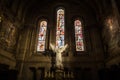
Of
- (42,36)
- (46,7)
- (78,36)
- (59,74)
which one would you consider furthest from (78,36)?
(46,7)

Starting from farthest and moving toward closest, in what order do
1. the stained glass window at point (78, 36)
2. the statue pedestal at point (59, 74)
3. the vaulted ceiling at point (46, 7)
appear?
the vaulted ceiling at point (46, 7) → the stained glass window at point (78, 36) → the statue pedestal at point (59, 74)

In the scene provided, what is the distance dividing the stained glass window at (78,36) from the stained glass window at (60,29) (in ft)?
4.46

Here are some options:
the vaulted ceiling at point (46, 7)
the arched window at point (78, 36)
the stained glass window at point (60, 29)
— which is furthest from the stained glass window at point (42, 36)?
the arched window at point (78, 36)

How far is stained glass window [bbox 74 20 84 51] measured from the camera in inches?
455

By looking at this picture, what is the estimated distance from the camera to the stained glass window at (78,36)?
11547 mm

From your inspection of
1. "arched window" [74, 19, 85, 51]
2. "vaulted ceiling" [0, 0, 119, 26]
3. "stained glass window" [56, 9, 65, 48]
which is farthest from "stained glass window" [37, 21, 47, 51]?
"arched window" [74, 19, 85, 51]

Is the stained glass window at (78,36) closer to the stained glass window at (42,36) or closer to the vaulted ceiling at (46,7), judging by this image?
the vaulted ceiling at (46,7)

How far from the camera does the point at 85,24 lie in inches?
489

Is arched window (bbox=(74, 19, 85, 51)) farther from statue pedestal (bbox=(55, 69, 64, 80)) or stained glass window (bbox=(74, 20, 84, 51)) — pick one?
statue pedestal (bbox=(55, 69, 64, 80))

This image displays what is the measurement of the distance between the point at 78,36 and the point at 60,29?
1.95 metres

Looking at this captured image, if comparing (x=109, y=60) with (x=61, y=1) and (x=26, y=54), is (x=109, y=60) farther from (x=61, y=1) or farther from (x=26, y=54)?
→ (x=61, y=1)

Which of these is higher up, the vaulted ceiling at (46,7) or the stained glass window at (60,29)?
the vaulted ceiling at (46,7)

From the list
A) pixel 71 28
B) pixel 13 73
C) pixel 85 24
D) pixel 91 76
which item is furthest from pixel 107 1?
pixel 13 73

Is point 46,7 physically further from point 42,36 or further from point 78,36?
point 78,36
